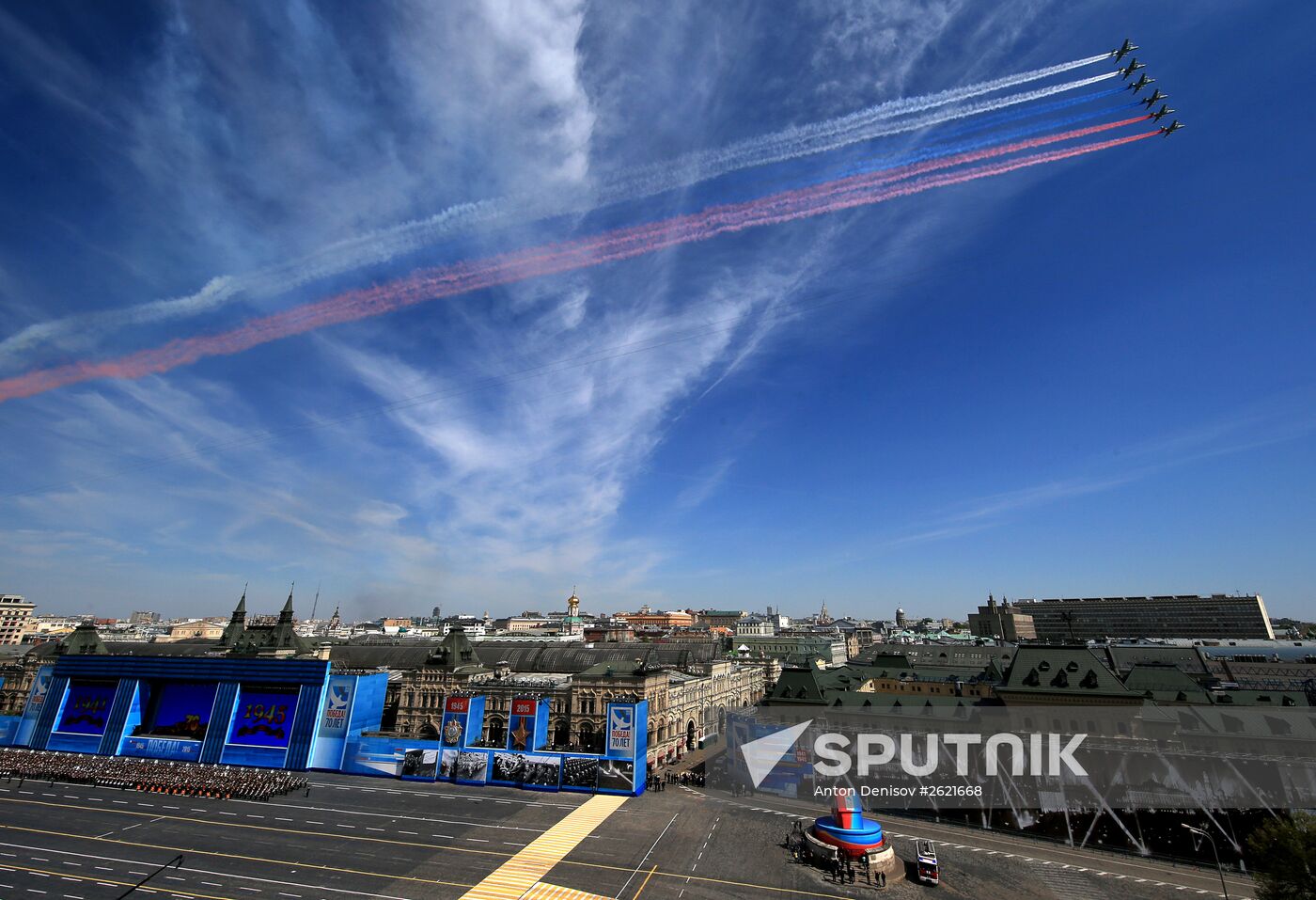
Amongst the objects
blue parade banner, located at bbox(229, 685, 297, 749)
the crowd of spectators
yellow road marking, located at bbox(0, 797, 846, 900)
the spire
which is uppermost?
the spire

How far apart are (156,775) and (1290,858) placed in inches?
4179

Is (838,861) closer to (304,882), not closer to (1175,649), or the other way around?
(304,882)

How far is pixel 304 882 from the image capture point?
44.8 meters

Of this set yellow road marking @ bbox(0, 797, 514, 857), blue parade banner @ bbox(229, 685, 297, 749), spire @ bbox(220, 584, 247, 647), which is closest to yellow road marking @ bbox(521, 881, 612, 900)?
yellow road marking @ bbox(0, 797, 514, 857)

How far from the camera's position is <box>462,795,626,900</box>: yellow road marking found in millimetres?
43562

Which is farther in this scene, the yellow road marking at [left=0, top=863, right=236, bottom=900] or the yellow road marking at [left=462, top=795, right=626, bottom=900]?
the yellow road marking at [left=462, top=795, right=626, bottom=900]

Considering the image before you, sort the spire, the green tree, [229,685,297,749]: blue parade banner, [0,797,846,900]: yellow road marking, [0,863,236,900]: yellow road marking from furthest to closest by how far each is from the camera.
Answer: the spire → [229,685,297,749]: blue parade banner → [0,797,846,900]: yellow road marking → [0,863,236,900]: yellow road marking → the green tree

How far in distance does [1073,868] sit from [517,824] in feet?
163

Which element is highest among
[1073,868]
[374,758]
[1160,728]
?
[1160,728]

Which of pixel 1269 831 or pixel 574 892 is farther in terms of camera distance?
pixel 574 892

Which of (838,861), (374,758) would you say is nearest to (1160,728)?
(838,861)

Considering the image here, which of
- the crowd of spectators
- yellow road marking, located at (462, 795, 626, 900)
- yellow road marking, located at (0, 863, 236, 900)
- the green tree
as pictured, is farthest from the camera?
the crowd of spectators

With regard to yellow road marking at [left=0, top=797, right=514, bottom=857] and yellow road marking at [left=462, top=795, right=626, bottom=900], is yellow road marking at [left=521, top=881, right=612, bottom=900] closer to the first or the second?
yellow road marking at [left=462, top=795, right=626, bottom=900]

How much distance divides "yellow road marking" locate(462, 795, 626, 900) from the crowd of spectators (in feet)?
110
